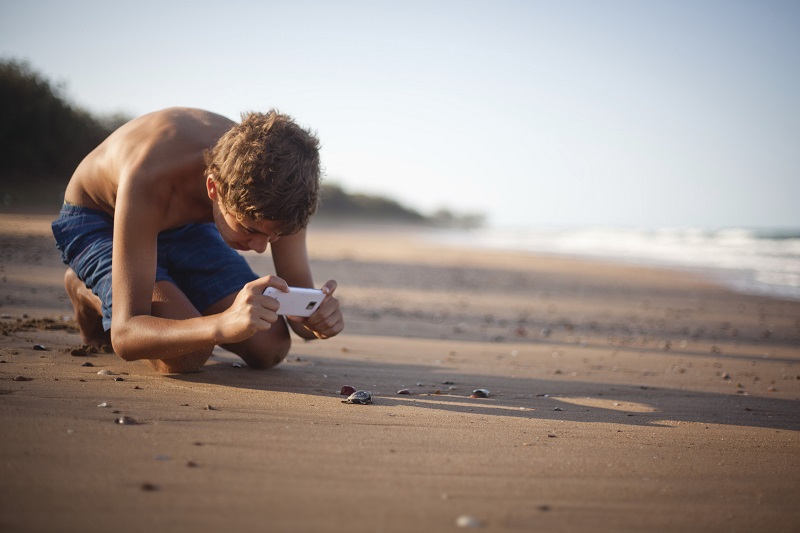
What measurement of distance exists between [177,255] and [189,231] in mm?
201

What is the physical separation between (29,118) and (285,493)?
81.5ft

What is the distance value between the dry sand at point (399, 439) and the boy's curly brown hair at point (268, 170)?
95 cm

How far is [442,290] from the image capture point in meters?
11.0

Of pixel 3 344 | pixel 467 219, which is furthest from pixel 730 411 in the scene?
pixel 467 219

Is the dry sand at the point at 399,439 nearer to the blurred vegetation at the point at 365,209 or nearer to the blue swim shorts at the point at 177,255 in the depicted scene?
the blue swim shorts at the point at 177,255

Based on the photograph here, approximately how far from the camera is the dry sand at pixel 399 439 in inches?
72.9

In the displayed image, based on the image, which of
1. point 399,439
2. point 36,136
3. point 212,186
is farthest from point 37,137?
point 399,439

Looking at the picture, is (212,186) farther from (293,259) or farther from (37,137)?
(37,137)

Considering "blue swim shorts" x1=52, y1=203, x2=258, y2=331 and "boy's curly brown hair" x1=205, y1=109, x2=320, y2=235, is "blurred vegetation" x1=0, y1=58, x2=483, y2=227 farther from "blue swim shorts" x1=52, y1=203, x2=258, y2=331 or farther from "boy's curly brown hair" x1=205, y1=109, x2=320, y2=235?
"boy's curly brown hair" x1=205, y1=109, x2=320, y2=235

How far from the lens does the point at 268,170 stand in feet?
8.91

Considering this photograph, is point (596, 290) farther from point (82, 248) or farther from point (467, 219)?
point (467, 219)

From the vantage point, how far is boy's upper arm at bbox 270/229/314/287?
3680 millimetres

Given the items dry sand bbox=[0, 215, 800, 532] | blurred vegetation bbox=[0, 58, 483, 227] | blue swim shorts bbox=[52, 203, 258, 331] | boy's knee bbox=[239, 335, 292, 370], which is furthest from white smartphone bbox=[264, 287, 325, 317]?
blurred vegetation bbox=[0, 58, 483, 227]

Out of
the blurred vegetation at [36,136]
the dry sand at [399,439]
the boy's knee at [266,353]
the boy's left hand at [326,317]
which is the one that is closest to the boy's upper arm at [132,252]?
the dry sand at [399,439]
